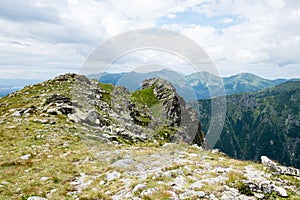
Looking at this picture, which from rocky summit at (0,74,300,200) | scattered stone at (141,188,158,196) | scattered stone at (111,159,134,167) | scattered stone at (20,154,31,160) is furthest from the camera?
scattered stone at (20,154,31,160)

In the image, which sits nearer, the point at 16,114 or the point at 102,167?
the point at 102,167

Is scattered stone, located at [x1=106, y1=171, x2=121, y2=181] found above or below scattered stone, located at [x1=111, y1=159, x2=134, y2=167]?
above

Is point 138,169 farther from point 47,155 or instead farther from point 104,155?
point 47,155

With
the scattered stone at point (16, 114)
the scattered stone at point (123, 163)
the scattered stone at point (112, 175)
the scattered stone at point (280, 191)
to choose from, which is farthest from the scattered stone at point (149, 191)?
the scattered stone at point (16, 114)

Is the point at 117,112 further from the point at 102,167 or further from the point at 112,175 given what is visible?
the point at 112,175

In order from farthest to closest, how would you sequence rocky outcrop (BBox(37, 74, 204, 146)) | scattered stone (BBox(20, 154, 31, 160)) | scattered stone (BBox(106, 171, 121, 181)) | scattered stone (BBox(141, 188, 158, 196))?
rocky outcrop (BBox(37, 74, 204, 146)), scattered stone (BBox(20, 154, 31, 160)), scattered stone (BBox(106, 171, 121, 181)), scattered stone (BBox(141, 188, 158, 196))

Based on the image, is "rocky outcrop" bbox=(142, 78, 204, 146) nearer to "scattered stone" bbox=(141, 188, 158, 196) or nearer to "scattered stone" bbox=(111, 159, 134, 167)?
"scattered stone" bbox=(111, 159, 134, 167)

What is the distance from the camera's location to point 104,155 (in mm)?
21625

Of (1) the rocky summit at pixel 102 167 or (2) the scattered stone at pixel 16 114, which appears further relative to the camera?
(2) the scattered stone at pixel 16 114

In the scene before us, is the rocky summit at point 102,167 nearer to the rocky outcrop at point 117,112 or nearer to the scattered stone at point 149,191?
the scattered stone at point 149,191

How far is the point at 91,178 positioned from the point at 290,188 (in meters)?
12.1

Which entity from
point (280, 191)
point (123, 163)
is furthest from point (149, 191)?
point (123, 163)

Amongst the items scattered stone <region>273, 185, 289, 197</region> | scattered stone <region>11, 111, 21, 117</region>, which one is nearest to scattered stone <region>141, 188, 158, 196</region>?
scattered stone <region>273, 185, 289, 197</region>

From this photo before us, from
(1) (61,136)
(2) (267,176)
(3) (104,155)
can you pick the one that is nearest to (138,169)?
(3) (104,155)
